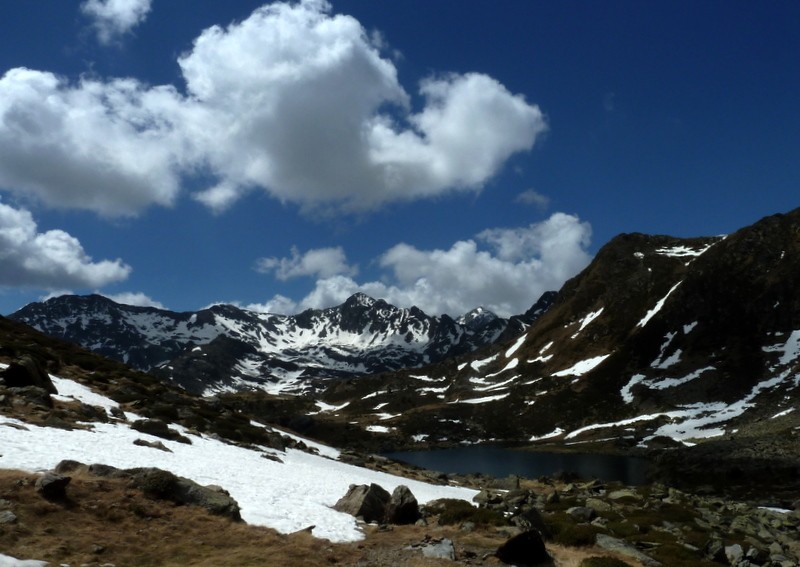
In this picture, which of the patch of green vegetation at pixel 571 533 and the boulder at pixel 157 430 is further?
the boulder at pixel 157 430

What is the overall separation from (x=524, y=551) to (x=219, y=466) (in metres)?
17.6

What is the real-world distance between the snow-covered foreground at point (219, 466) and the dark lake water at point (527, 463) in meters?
74.7

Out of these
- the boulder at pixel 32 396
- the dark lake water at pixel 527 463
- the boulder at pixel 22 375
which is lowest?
the dark lake water at pixel 527 463

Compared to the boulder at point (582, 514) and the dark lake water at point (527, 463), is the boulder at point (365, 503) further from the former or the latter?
the dark lake water at point (527, 463)

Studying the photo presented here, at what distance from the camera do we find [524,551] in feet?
66.4

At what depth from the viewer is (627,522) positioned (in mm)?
31234

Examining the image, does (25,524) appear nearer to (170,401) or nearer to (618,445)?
(170,401)

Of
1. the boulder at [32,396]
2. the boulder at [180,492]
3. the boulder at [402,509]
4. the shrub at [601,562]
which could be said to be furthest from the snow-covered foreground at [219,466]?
the shrub at [601,562]

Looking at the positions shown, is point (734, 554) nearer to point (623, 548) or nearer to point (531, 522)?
point (623, 548)

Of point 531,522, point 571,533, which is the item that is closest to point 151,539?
point 531,522

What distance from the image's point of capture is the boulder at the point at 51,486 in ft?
57.6

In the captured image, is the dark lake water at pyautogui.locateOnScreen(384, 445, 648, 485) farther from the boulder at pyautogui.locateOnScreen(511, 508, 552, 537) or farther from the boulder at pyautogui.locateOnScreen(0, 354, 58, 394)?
the boulder at pyautogui.locateOnScreen(0, 354, 58, 394)

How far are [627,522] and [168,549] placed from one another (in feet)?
86.3

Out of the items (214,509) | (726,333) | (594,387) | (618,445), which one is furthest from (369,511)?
(726,333)
